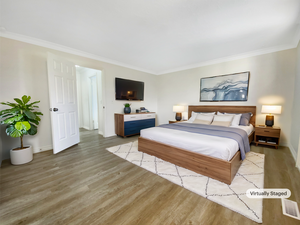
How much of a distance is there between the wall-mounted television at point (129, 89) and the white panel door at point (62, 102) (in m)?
1.42

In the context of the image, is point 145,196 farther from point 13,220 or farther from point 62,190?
point 13,220

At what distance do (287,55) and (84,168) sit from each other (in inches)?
202

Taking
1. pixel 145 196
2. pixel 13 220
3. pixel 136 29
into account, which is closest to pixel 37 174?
pixel 13 220

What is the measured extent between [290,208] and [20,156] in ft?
13.2

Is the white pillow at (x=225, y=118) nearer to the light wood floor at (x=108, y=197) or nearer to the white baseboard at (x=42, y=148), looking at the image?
the light wood floor at (x=108, y=197)

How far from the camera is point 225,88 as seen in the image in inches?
154

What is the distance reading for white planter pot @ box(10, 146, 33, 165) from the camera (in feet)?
7.54

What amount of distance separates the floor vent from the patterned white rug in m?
0.20

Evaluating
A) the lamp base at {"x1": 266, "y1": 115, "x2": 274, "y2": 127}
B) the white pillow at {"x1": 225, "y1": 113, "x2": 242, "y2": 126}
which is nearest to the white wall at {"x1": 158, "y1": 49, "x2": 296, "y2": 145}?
the lamp base at {"x1": 266, "y1": 115, "x2": 274, "y2": 127}

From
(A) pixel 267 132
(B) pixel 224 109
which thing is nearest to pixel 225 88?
(B) pixel 224 109

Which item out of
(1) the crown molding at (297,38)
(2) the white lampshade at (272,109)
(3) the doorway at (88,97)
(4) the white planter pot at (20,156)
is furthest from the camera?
(3) the doorway at (88,97)

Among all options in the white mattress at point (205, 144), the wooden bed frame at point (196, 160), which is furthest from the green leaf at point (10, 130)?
the white mattress at point (205, 144)

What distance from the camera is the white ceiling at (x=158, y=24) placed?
1.84 metres

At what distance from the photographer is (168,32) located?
8.28 ft
